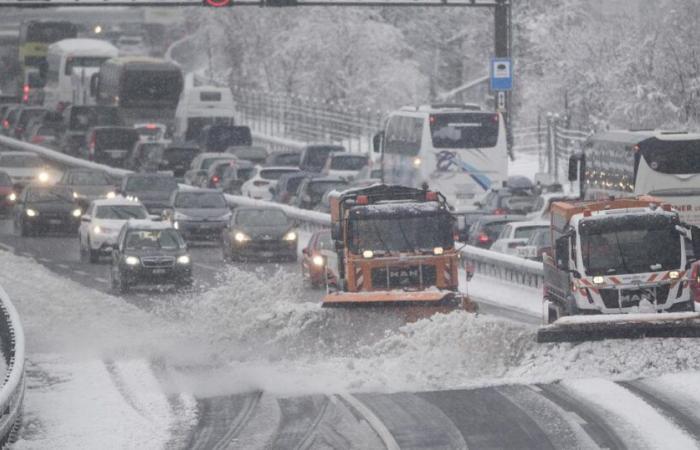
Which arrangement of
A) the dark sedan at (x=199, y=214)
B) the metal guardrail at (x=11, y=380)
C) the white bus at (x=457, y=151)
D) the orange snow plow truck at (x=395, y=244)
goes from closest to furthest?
the metal guardrail at (x=11, y=380) → the orange snow plow truck at (x=395, y=244) → the dark sedan at (x=199, y=214) → the white bus at (x=457, y=151)

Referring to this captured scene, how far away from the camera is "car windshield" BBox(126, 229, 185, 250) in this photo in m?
37.0

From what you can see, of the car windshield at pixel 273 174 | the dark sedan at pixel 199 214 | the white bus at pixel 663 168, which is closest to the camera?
the white bus at pixel 663 168

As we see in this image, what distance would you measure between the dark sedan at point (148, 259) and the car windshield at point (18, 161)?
20.6 metres

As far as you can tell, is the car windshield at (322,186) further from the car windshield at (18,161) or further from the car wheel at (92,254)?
the car windshield at (18,161)

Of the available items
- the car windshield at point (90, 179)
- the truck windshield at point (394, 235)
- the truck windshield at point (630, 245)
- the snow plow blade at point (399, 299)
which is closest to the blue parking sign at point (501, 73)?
the car windshield at point (90, 179)

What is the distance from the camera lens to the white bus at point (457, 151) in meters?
48.1

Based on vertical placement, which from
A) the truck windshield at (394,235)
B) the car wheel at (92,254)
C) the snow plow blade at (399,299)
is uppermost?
the truck windshield at (394,235)

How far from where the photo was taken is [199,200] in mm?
47094

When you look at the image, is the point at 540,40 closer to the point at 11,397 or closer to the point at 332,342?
the point at 332,342

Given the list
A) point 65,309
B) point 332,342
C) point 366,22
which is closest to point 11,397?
point 332,342

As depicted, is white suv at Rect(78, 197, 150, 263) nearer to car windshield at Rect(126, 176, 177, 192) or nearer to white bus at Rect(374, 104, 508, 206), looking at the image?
car windshield at Rect(126, 176, 177, 192)

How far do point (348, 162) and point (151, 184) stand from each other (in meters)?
7.79

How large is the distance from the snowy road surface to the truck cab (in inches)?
43.7

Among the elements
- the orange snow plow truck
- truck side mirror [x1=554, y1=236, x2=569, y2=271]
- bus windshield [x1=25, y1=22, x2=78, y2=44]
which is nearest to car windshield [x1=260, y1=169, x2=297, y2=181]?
the orange snow plow truck
